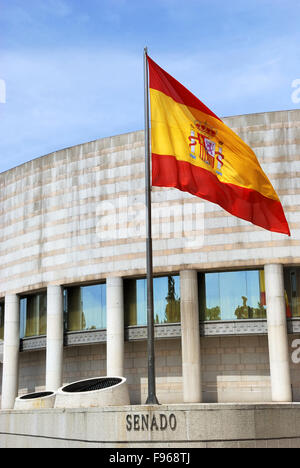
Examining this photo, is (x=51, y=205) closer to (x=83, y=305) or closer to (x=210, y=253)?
(x=83, y=305)

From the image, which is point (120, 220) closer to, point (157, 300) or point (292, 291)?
point (157, 300)

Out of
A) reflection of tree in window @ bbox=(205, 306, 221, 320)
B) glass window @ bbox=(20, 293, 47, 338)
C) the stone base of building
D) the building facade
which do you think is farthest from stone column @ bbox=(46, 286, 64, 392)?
the stone base of building

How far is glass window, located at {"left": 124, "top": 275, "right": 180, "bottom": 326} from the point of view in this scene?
36253 millimetres

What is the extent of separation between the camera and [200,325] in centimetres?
3516

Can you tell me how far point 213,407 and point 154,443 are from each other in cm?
178

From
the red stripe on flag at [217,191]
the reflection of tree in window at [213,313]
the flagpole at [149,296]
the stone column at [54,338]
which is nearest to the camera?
the flagpole at [149,296]

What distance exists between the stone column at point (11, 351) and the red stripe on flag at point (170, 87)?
84.9 ft

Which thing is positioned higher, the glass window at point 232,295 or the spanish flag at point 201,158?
the spanish flag at point 201,158

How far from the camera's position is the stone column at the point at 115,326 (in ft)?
116

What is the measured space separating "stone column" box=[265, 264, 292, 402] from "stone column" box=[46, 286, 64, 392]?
513 inches

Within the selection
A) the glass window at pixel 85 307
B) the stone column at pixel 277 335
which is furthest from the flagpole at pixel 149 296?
the glass window at pixel 85 307

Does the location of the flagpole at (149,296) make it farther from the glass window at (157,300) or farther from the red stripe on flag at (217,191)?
the glass window at (157,300)

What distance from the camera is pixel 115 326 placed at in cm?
3612

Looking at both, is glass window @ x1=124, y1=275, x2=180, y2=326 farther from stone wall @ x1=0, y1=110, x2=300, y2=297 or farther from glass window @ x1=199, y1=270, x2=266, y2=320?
glass window @ x1=199, y1=270, x2=266, y2=320
